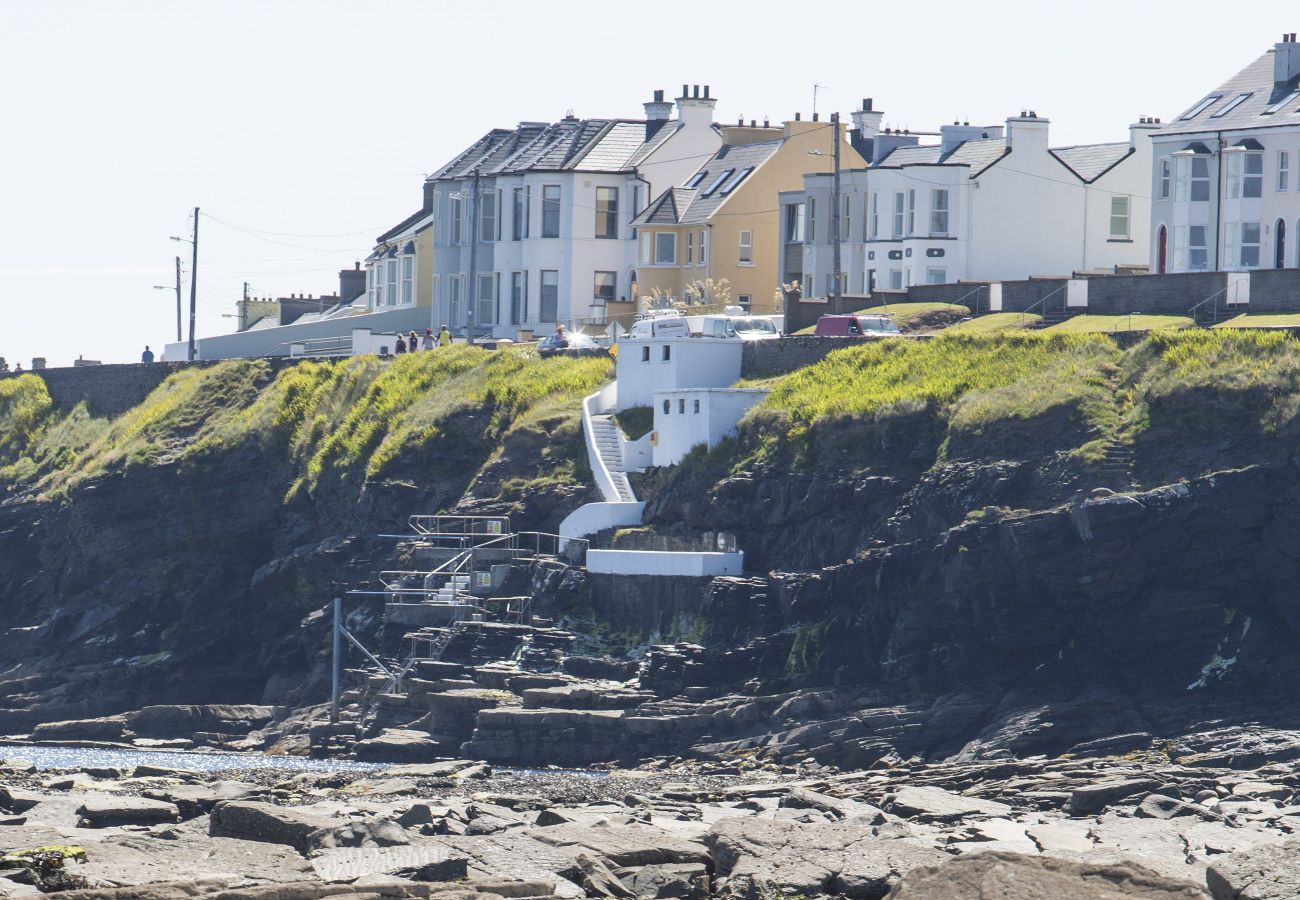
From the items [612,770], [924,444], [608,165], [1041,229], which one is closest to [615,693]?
[612,770]

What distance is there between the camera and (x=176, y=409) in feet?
304

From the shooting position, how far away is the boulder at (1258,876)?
3117 cm

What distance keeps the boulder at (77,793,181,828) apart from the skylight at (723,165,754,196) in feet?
181

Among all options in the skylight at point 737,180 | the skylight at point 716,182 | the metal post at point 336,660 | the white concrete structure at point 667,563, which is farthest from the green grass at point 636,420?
the skylight at point 716,182

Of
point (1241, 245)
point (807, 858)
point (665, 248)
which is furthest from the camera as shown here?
point (665, 248)

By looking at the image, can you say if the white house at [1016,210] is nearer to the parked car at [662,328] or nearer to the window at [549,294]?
the window at [549,294]

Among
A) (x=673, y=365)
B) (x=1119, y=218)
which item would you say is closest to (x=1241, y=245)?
(x=1119, y=218)

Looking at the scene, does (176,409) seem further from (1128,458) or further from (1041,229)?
(1128,458)

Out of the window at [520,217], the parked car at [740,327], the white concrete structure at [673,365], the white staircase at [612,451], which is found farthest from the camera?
the window at [520,217]

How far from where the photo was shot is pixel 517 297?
101 metres

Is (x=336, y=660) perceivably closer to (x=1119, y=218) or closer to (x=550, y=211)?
(x=550, y=211)

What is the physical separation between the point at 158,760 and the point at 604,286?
128 ft

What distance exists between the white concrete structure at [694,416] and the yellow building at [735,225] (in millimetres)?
23286

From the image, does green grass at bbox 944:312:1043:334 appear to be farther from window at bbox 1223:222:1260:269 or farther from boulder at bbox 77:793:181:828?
boulder at bbox 77:793:181:828
